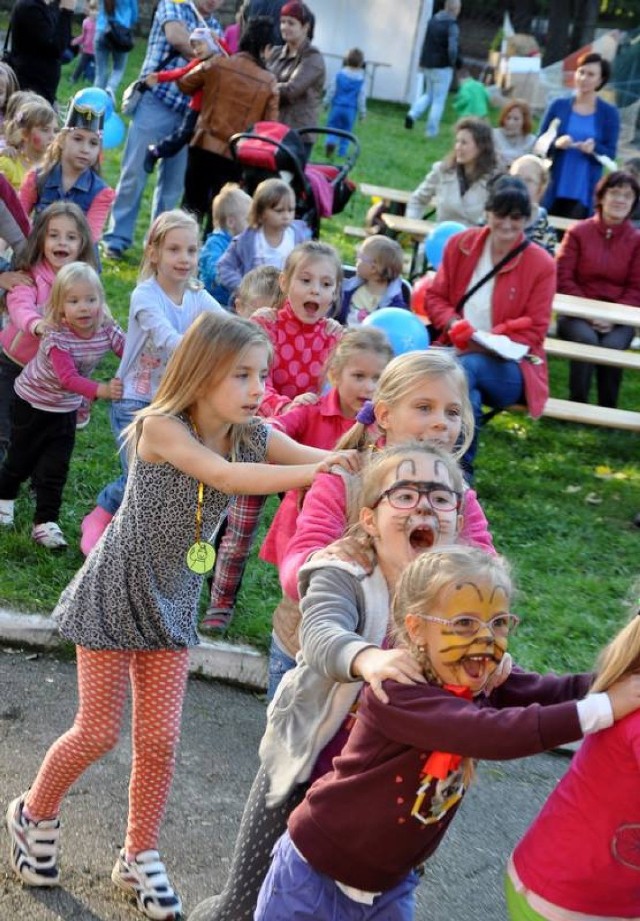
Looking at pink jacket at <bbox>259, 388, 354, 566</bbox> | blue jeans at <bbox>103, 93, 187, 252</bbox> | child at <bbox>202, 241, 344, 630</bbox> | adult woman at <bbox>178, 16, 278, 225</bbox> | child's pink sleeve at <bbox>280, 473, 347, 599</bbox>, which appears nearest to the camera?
child's pink sleeve at <bbox>280, 473, 347, 599</bbox>

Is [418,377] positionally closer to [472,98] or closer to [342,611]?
[342,611]

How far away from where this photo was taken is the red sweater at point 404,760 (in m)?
2.45

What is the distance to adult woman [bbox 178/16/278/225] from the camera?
1029cm

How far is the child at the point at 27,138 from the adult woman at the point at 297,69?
3.52 m

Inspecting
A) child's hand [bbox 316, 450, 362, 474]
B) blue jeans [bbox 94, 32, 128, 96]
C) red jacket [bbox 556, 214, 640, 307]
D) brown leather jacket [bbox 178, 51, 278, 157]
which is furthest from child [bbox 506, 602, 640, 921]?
blue jeans [bbox 94, 32, 128, 96]

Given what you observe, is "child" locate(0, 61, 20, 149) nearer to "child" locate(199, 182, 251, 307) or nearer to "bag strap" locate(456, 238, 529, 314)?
"child" locate(199, 182, 251, 307)

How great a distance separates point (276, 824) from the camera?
10.3 feet

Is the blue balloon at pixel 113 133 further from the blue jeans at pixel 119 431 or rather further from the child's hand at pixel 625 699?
the child's hand at pixel 625 699

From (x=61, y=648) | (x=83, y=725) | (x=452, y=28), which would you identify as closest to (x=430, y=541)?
(x=83, y=725)

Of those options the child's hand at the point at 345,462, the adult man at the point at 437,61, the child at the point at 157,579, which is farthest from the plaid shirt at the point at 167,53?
the adult man at the point at 437,61

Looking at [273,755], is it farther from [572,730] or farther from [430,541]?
[572,730]

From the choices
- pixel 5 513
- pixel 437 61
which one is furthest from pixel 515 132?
pixel 437 61

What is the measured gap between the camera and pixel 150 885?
3.72 metres

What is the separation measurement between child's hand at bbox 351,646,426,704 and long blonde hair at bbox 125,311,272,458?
3.89 feet
